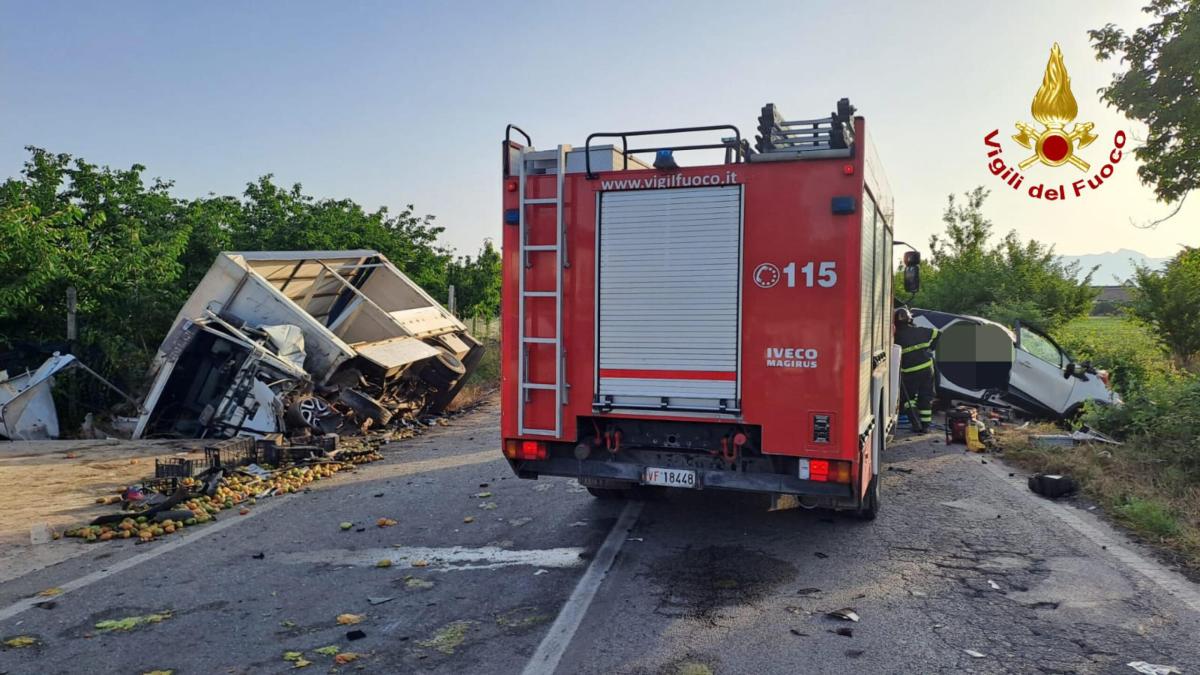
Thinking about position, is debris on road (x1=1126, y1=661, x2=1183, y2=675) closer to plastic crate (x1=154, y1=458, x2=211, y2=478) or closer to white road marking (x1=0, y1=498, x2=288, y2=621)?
white road marking (x1=0, y1=498, x2=288, y2=621)

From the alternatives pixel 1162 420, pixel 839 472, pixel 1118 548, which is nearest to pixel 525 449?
pixel 839 472

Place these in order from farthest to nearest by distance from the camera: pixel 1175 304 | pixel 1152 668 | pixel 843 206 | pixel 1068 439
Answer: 1. pixel 1175 304
2. pixel 1068 439
3. pixel 843 206
4. pixel 1152 668

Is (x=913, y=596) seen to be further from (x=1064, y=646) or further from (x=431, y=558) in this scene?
(x=431, y=558)

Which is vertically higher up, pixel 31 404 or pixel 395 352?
pixel 395 352

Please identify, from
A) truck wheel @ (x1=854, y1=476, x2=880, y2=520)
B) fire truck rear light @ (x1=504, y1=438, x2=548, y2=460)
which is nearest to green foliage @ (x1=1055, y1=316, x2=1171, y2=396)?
truck wheel @ (x1=854, y1=476, x2=880, y2=520)

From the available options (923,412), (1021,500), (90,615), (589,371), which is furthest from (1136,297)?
(90,615)

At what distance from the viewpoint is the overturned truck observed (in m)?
10.2

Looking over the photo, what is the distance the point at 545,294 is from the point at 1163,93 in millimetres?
14573

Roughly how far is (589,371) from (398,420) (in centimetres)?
762

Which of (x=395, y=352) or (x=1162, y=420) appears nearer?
(x=1162, y=420)

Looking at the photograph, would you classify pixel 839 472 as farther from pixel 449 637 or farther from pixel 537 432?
pixel 449 637

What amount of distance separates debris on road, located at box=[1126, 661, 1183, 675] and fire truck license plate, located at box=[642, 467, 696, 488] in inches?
101

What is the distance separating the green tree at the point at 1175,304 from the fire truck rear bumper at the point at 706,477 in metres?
16.5

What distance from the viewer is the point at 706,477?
17.9ft
